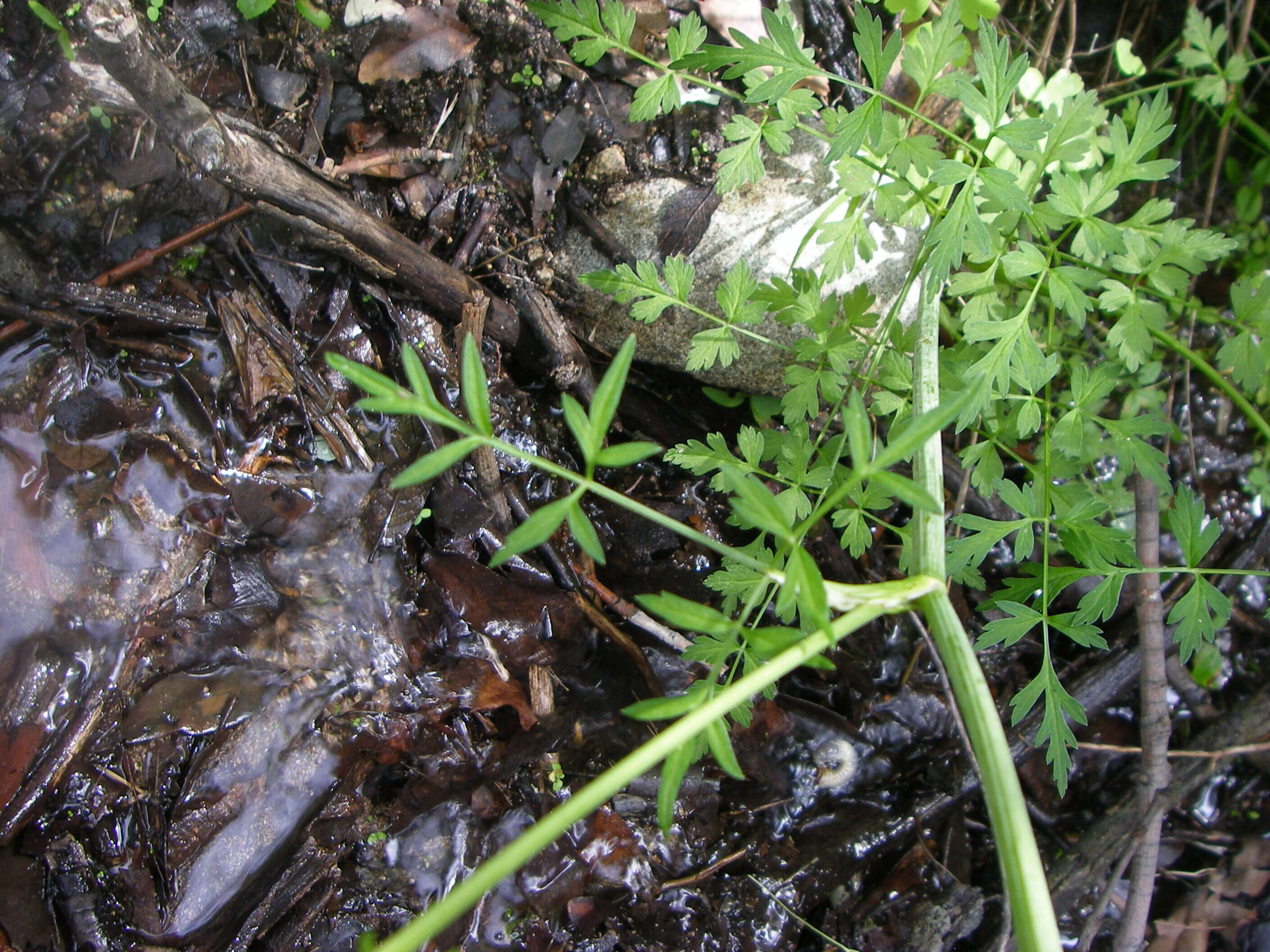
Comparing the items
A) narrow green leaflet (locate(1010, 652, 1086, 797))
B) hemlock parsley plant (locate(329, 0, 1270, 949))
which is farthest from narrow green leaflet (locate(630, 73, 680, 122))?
narrow green leaflet (locate(1010, 652, 1086, 797))

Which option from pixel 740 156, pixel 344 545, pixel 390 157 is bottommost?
pixel 344 545

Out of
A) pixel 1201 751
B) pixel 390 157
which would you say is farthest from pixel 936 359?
pixel 1201 751

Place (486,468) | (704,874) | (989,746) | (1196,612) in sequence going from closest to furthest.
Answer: (989,746)
(1196,612)
(486,468)
(704,874)

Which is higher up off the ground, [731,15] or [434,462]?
[731,15]

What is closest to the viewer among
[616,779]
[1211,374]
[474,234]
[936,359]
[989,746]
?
[616,779]

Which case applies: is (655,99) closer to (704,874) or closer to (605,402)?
(605,402)

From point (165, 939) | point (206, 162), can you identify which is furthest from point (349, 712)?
point (206, 162)

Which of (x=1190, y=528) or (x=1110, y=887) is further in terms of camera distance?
(x=1110, y=887)
